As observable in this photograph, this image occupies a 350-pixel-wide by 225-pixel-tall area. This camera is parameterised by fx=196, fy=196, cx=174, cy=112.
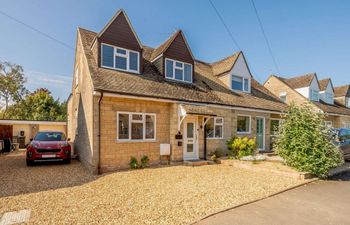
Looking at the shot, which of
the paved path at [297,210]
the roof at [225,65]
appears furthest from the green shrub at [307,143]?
the roof at [225,65]

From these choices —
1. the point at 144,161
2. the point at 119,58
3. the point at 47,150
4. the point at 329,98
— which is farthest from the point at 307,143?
the point at 329,98

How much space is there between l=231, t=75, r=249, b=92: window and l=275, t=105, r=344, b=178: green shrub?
690 centimetres

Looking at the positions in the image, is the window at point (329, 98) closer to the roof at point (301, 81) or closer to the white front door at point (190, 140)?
the roof at point (301, 81)

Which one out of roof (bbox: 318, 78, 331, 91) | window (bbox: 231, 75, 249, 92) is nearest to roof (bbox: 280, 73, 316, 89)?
roof (bbox: 318, 78, 331, 91)

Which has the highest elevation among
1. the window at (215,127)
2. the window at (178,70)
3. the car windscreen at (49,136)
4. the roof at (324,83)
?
the roof at (324,83)

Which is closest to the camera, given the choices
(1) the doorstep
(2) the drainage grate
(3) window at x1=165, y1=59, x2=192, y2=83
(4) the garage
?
(2) the drainage grate

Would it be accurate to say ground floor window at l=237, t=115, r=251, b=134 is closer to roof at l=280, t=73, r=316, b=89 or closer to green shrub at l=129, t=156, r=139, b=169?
green shrub at l=129, t=156, r=139, b=169

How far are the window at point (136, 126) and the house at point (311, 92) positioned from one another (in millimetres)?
18456

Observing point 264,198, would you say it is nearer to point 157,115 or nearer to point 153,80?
point 157,115

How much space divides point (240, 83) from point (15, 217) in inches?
637

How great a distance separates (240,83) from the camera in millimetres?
16812

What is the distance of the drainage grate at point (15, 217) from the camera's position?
14.1 feet

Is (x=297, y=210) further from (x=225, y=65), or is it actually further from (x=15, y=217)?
(x=225, y=65)

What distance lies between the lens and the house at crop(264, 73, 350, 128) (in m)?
22.7
